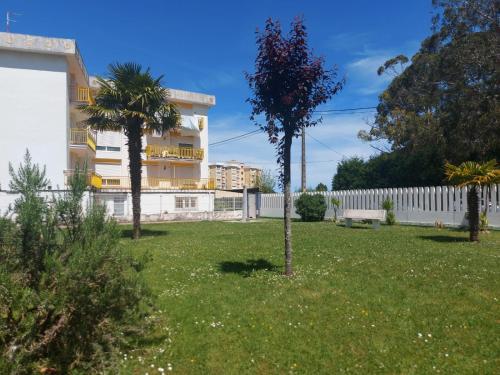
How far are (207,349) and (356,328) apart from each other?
1793 mm

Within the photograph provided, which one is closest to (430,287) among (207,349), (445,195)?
(207,349)

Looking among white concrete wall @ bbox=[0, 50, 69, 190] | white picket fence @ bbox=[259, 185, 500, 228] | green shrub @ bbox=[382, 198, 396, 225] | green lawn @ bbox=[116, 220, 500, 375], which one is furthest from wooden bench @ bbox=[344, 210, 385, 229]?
white concrete wall @ bbox=[0, 50, 69, 190]

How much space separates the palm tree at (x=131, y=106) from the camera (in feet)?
50.4

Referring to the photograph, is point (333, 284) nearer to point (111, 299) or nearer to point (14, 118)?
point (111, 299)

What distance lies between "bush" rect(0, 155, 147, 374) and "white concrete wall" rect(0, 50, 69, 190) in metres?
22.2

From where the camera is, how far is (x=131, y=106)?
15.5 metres

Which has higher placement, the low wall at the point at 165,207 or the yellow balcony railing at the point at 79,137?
the yellow balcony railing at the point at 79,137

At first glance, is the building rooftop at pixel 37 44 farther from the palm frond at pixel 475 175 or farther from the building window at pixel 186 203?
the palm frond at pixel 475 175

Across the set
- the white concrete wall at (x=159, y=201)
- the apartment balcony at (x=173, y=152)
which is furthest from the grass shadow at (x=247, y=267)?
the apartment balcony at (x=173, y=152)

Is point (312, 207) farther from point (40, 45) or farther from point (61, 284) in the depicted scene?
point (61, 284)

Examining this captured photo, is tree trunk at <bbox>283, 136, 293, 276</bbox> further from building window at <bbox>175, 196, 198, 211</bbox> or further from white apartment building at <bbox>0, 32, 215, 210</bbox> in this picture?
building window at <bbox>175, 196, 198, 211</bbox>

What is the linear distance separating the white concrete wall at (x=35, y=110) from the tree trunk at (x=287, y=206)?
2094 centimetres

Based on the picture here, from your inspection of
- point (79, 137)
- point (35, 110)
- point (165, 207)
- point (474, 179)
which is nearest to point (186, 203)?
point (165, 207)

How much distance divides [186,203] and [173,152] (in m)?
6.81
